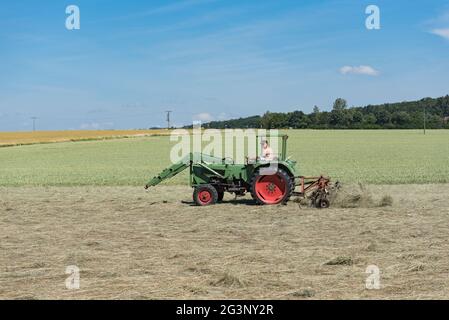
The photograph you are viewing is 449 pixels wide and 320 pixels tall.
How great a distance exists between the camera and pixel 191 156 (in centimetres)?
1487

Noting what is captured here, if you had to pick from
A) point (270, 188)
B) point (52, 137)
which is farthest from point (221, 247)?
point (52, 137)

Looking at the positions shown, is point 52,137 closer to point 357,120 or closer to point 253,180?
point 357,120

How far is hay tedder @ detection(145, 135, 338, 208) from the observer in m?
14.1

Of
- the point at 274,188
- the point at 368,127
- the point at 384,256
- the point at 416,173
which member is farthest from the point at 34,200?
the point at 368,127

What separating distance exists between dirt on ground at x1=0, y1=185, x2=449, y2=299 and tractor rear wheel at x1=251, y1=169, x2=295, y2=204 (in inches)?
13.9

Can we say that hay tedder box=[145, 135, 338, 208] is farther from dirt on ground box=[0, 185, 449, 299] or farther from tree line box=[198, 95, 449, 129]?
tree line box=[198, 95, 449, 129]

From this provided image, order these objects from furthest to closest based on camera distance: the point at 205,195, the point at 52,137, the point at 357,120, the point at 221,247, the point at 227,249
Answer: the point at 357,120, the point at 52,137, the point at 205,195, the point at 221,247, the point at 227,249

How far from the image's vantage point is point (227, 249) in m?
9.30

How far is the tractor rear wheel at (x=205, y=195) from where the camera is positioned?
14755 mm

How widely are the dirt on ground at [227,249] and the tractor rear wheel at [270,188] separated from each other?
1.16ft

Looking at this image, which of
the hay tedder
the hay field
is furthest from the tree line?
the hay tedder

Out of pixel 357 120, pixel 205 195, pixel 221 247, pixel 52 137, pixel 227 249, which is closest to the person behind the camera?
pixel 227 249

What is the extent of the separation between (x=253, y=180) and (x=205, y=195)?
138cm
